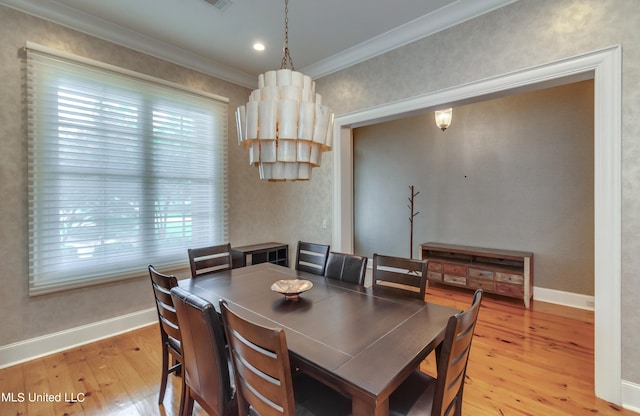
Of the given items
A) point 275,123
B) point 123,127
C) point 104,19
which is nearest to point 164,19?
point 104,19

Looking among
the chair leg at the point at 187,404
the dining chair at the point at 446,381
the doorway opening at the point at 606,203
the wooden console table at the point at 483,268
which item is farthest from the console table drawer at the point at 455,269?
the chair leg at the point at 187,404

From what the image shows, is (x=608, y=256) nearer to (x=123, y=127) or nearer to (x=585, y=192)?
(x=585, y=192)

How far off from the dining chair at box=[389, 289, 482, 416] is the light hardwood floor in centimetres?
79

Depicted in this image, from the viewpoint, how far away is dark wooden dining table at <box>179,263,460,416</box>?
1025mm

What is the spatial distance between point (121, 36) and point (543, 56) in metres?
3.73

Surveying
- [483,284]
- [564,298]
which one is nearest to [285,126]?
[483,284]

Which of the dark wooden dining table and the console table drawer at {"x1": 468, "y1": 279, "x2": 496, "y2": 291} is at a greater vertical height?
the dark wooden dining table

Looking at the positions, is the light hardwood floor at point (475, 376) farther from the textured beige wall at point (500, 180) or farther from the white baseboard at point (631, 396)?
the textured beige wall at point (500, 180)

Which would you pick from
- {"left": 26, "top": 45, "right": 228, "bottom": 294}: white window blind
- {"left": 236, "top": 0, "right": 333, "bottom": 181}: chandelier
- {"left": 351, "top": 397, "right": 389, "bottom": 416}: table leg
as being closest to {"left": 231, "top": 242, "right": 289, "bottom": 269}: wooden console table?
{"left": 26, "top": 45, "right": 228, "bottom": 294}: white window blind

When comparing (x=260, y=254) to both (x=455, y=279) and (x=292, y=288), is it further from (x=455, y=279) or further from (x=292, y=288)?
(x=455, y=279)

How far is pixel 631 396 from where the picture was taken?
6.08 ft

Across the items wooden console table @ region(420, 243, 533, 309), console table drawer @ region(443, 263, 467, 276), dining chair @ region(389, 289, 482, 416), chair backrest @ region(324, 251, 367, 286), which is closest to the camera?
dining chair @ region(389, 289, 482, 416)

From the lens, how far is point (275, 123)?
1.59m

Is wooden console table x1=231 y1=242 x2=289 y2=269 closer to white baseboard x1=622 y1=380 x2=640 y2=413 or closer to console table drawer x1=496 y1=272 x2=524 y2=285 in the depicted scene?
console table drawer x1=496 y1=272 x2=524 y2=285
